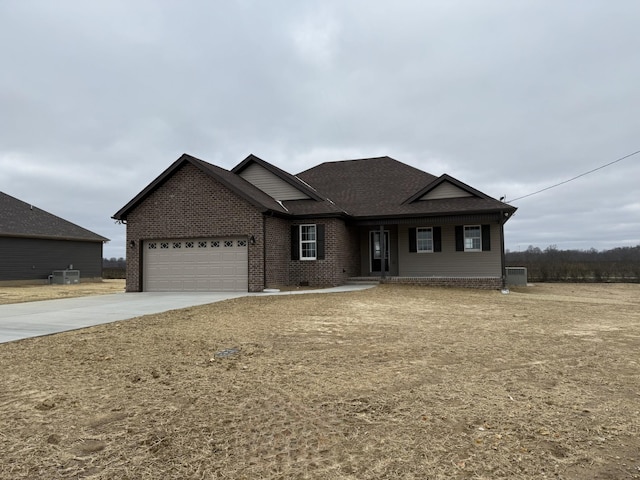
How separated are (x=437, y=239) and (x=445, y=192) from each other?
86.0 inches

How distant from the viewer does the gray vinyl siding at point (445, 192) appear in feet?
62.1

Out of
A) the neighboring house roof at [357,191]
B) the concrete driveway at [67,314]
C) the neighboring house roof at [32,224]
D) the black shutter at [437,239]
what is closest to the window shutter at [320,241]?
the neighboring house roof at [357,191]

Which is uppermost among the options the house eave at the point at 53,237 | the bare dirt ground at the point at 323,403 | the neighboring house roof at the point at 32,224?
the neighboring house roof at the point at 32,224

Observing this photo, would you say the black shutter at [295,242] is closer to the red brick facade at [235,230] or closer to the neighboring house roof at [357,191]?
the red brick facade at [235,230]

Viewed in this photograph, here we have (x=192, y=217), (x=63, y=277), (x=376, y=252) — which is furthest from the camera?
(x=63, y=277)

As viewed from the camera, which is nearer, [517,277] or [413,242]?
[413,242]

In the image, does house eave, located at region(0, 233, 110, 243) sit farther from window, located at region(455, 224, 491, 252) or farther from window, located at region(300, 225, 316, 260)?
window, located at region(455, 224, 491, 252)

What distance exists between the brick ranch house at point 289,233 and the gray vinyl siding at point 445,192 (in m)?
0.05

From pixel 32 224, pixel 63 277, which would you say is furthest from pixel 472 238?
pixel 32 224

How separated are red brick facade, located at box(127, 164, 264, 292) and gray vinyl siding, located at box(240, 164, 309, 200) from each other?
3357 mm

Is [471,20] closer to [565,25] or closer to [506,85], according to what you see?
[565,25]

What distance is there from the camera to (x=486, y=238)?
1839 centimetres

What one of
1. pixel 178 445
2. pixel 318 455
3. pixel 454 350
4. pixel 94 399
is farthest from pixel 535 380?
pixel 94 399

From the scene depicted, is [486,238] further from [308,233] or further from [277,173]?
[277,173]
